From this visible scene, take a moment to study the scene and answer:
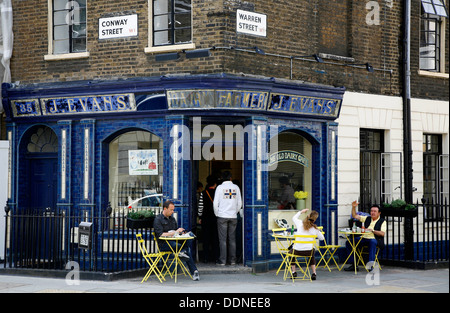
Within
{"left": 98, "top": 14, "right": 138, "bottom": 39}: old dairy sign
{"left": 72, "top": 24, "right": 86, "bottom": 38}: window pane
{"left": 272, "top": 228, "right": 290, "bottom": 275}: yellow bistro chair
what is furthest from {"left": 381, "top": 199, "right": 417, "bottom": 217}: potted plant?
{"left": 72, "top": 24, "right": 86, "bottom": 38}: window pane

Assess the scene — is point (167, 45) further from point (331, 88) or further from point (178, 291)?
point (178, 291)

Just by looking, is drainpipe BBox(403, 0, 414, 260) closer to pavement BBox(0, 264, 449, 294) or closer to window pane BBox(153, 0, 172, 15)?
pavement BBox(0, 264, 449, 294)

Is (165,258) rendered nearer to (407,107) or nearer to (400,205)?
(400,205)

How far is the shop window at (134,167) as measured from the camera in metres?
15.2

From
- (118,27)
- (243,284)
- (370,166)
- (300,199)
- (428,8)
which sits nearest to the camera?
(243,284)

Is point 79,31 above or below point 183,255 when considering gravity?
above

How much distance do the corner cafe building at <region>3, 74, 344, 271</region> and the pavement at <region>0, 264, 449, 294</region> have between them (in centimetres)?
91

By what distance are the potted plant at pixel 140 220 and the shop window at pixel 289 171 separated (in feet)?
9.36

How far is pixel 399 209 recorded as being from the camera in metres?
15.6

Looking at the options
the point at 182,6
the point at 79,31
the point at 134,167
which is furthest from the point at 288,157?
the point at 79,31

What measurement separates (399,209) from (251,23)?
4993 mm

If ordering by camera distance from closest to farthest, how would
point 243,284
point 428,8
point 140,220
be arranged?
1. point 243,284
2. point 140,220
3. point 428,8

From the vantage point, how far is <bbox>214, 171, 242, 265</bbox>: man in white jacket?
14641mm

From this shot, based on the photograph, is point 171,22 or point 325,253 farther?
point 171,22
